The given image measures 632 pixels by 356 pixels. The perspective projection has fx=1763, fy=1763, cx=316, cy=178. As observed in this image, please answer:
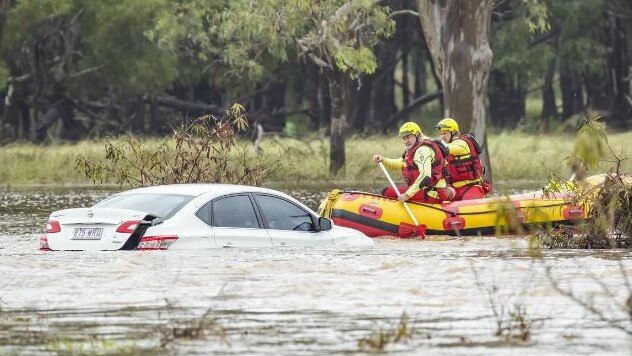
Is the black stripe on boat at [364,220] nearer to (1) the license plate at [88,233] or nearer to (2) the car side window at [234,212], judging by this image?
→ (2) the car side window at [234,212]

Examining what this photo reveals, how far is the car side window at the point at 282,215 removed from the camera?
18750mm

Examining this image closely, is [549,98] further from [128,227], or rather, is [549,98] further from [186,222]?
[128,227]

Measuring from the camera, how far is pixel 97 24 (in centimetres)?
5734

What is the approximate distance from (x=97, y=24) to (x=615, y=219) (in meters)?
38.6

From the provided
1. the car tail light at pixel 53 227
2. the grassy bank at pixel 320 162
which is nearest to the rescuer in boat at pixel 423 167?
the car tail light at pixel 53 227

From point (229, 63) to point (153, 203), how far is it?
40062mm

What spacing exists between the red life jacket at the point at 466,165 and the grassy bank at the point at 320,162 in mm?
14046

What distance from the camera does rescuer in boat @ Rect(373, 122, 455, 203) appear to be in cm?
2338

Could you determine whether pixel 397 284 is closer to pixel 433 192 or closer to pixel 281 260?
pixel 281 260

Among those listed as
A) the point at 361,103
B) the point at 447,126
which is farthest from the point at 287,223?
the point at 361,103

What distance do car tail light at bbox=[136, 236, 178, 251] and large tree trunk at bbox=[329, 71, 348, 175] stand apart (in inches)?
989

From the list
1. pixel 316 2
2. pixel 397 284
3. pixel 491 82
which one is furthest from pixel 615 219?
pixel 491 82

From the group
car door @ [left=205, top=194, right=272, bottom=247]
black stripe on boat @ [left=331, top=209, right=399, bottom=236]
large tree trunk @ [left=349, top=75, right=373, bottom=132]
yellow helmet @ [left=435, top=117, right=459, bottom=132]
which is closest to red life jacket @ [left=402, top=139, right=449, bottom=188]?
black stripe on boat @ [left=331, top=209, right=399, bottom=236]

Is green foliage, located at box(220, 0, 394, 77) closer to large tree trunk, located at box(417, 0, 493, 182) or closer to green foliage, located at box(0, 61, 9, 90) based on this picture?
large tree trunk, located at box(417, 0, 493, 182)
